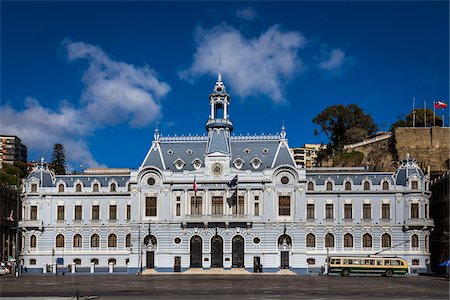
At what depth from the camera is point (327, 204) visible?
305 ft

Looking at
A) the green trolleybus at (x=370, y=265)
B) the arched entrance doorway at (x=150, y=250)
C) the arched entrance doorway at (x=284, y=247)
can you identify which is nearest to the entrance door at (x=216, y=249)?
the arched entrance doorway at (x=150, y=250)

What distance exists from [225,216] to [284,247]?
8492 mm

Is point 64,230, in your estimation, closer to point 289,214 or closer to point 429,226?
point 289,214

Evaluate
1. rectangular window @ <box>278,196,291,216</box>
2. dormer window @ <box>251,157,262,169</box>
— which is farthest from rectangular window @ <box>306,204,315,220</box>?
dormer window @ <box>251,157,262,169</box>

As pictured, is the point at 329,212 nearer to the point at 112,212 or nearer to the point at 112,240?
the point at 112,212

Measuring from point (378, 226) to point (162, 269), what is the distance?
92.5 feet

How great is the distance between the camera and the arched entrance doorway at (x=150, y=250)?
91875 mm

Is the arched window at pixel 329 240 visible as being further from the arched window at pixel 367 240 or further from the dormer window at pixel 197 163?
the dormer window at pixel 197 163

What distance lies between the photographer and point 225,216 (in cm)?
9100

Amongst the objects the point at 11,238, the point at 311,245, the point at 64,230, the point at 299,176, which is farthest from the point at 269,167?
the point at 11,238

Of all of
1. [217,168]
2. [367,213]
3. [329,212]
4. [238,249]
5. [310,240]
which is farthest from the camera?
[217,168]

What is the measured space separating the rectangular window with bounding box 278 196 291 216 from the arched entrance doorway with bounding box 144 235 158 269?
1657 centimetres

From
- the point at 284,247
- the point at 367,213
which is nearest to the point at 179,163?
the point at 284,247

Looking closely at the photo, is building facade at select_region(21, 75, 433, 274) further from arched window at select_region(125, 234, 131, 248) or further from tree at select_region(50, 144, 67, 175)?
tree at select_region(50, 144, 67, 175)
